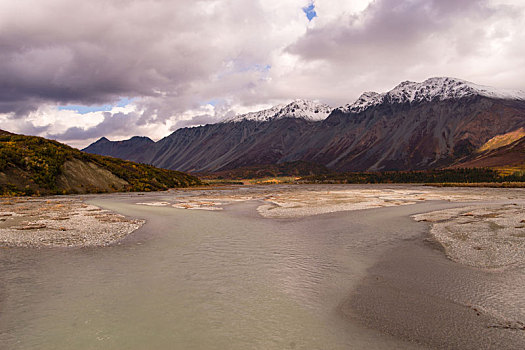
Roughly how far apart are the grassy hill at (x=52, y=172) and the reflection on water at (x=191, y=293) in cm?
5596

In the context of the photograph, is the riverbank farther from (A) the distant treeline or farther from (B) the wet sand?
(A) the distant treeline

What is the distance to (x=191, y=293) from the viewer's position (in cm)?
1384

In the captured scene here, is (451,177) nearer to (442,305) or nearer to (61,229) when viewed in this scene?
(442,305)

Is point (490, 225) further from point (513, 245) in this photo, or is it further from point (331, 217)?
point (331, 217)

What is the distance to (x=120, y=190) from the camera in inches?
3381

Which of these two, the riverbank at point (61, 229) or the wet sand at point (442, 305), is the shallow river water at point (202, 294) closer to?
the wet sand at point (442, 305)

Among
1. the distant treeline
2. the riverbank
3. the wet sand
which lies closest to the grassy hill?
the riverbank

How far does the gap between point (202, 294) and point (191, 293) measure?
19.7 inches

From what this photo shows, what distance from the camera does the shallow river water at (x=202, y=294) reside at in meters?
10.2

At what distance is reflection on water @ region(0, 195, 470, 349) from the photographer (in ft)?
33.5

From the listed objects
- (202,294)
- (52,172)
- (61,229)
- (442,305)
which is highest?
(52,172)

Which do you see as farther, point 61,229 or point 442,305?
point 61,229

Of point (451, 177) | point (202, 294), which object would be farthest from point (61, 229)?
point (451, 177)

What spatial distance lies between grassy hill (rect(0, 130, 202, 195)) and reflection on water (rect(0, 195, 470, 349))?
184ft
